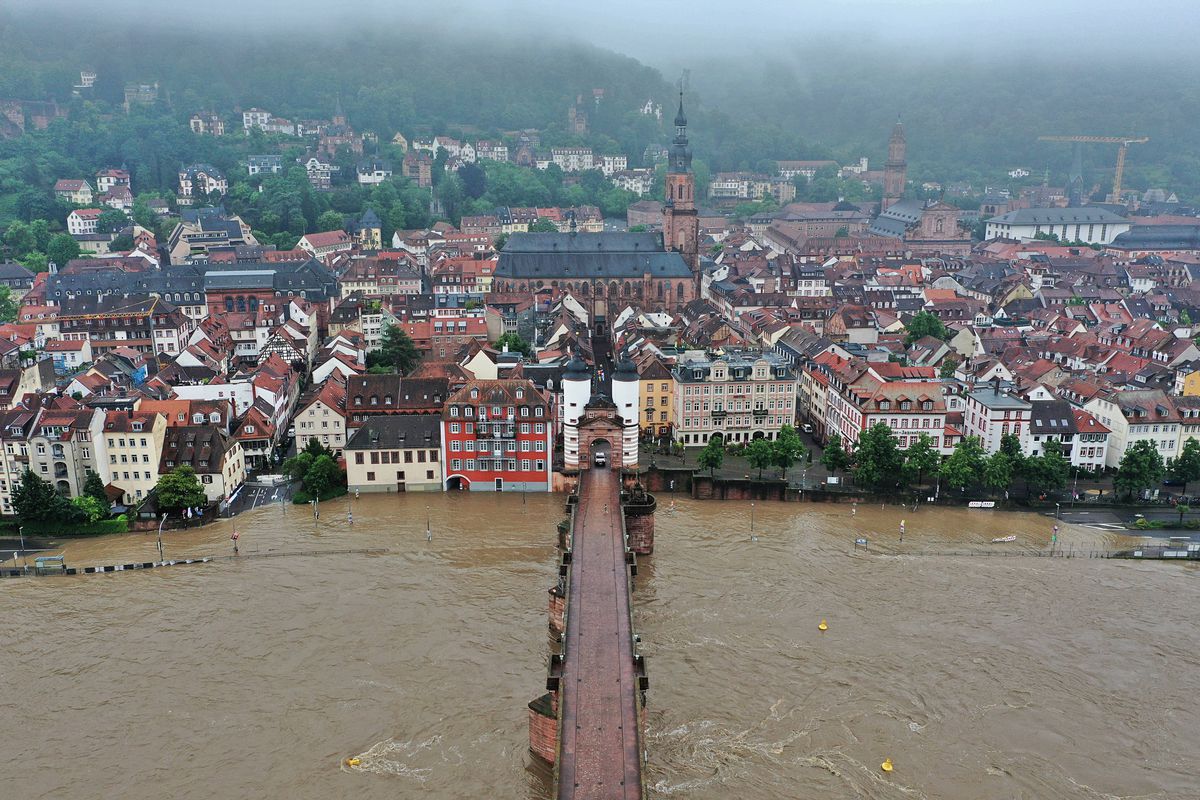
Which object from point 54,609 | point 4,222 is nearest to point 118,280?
point 4,222

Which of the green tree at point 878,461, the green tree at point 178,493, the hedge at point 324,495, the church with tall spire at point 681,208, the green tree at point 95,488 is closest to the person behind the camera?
the green tree at point 178,493

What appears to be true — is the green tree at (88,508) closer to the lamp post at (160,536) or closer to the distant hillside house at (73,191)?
the lamp post at (160,536)

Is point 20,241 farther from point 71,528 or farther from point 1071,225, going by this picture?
point 1071,225

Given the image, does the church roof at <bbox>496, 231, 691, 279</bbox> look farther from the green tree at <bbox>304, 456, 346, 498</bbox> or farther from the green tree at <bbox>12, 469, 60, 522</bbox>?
the green tree at <bbox>12, 469, 60, 522</bbox>

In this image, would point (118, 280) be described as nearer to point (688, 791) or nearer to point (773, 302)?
point (773, 302)

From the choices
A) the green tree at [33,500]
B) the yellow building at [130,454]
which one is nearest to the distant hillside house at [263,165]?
the yellow building at [130,454]

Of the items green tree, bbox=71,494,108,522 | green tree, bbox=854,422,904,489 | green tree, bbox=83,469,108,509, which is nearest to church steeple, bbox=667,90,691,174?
green tree, bbox=854,422,904,489

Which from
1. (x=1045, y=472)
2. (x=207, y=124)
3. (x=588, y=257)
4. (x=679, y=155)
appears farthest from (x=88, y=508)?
(x=207, y=124)
